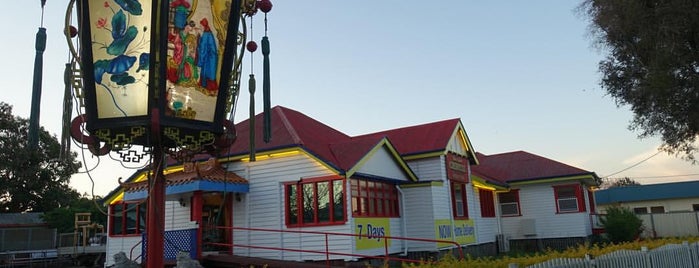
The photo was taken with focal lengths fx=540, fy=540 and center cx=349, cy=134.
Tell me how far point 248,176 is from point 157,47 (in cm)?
1084

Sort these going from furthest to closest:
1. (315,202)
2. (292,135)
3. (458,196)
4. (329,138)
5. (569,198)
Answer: (569,198) < (458,196) < (329,138) < (292,135) < (315,202)

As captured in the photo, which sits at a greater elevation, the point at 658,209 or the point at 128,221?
the point at 128,221

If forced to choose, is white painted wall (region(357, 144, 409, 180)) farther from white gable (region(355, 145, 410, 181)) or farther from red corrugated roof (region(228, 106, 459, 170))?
red corrugated roof (region(228, 106, 459, 170))

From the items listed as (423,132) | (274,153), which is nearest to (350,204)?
(274,153)

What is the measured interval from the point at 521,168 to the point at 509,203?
2064 mm

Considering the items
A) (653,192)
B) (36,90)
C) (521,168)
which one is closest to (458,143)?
(521,168)

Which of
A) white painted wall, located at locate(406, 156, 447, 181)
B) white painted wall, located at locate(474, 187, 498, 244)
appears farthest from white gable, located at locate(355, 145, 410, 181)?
white painted wall, located at locate(474, 187, 498, 244)

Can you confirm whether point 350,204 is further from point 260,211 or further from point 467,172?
point 467,172

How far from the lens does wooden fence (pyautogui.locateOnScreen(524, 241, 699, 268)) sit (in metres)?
8.28

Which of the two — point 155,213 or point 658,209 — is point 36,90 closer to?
point 155,213

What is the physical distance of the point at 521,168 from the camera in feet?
96.4

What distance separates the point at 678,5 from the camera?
1514cm

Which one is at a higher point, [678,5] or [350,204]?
[678,5]

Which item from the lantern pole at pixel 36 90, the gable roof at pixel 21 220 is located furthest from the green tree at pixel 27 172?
the lantern pole at pixel 36 90
